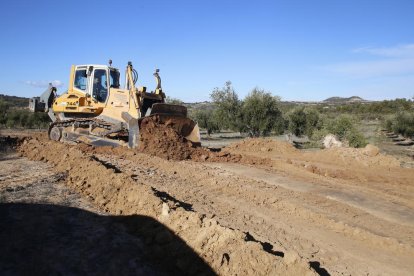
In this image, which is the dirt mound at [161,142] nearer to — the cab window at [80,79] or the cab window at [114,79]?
the cab window at [114,79]

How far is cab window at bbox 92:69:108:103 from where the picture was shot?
16359mm

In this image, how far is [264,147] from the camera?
1900 cm

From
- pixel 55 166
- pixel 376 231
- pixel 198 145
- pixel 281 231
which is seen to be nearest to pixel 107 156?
pixel 55 166

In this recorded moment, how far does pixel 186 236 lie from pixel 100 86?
12231 millimetres

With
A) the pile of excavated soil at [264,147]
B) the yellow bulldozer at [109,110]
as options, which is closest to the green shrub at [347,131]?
the pile of excavated soil at [264,147]

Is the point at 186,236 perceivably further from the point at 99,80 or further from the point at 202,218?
the point at 99,80

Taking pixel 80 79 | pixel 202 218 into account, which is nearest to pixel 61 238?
pixel 202 218

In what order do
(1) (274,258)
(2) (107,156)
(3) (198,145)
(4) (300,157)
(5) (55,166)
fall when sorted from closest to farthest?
(1) (274,258), (5) (55,166), (2) (107,156), (3) (198,145), (4) (300,157)

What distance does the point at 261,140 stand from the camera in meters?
19.4

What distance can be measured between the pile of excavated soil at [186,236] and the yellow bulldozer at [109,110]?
5570 mm

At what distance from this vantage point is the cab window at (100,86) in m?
16.4

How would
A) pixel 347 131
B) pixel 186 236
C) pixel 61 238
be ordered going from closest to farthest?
pixel 186 236 → pixel 61 238 → pixel 347 131

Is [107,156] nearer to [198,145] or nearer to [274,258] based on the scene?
[198,145]

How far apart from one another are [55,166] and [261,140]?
10.5m
